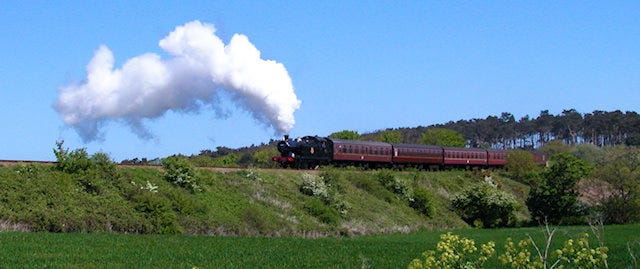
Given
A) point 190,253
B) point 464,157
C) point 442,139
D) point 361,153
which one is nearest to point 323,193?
point 361,153

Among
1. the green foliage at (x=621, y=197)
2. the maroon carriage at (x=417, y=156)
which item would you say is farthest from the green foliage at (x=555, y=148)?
the green foliage at (x=621, y=197)

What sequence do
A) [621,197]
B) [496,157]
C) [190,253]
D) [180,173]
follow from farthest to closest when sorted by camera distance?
1. [496,157]
2. [621,197]
3. [180,173]
4. [190,253]

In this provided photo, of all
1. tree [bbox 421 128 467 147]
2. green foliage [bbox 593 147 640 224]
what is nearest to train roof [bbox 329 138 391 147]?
green foliage [bbox 593 147 640 224]

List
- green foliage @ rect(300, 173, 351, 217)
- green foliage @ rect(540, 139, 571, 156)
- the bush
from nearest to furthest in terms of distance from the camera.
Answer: the bush, green foliage @ rect(300, 173, 351, 217), green foliage @ rect(540, 139, 571, 156)

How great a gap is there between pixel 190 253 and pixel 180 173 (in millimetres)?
14631

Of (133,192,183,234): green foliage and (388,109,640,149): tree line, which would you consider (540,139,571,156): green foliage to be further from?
(133,192,183,234): green foliage

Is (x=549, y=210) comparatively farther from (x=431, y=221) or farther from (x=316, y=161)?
(x=316, y=161)

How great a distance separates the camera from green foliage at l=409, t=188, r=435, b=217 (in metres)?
50.0

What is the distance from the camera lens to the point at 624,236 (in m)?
37.6

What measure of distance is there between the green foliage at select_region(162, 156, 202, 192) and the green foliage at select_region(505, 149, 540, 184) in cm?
4443

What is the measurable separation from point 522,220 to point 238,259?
1612 inches

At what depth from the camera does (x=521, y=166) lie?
75.1 m

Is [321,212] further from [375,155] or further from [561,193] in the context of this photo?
[561,193]

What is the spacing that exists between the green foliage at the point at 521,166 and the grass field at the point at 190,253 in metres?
46.8
